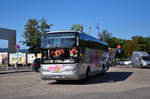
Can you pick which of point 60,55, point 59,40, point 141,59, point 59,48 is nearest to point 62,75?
point 60,55

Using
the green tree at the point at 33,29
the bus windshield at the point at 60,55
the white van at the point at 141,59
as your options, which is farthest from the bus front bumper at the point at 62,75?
the green tree at the point at 33,29

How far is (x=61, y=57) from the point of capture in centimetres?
1420

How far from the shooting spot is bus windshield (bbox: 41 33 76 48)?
47.2 ft

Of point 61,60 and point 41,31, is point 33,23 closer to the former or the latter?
point 41,31

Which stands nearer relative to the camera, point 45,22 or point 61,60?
point 61,60

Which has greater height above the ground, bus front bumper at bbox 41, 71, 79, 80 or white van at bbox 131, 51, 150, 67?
white van at bbox 131, 51, 150, 67

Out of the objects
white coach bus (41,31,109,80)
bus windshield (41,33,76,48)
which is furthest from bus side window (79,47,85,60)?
A: bus windshield (41,33,76,48)

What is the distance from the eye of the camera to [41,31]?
60281 mm

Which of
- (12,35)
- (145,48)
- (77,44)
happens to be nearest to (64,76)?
(77,44)

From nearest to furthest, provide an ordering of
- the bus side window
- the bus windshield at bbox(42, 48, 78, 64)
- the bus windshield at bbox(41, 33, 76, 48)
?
1. the bus windshield at bbox(42, 48, 78, 64)
2. the bus windshield at bbox(41, 33, 76, 48)
3. the bus side window

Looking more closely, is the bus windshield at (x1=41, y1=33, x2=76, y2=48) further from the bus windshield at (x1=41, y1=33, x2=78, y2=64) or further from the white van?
the white van

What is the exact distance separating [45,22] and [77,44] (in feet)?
154

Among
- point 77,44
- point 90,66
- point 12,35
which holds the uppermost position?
point 12,35

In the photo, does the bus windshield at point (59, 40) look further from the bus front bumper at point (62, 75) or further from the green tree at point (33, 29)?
the green tree at point (33, 29)
